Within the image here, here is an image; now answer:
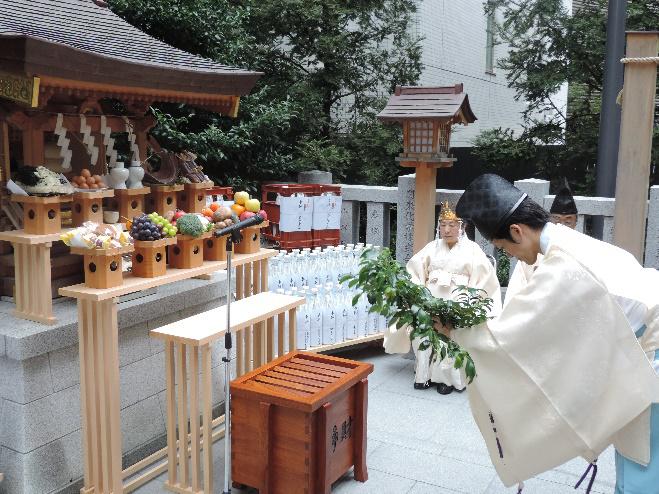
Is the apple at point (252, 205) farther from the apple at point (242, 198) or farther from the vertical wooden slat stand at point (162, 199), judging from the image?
the vertical wooden slat stand at point (162, 199)

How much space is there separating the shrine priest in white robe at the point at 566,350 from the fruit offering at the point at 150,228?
7.18 feet

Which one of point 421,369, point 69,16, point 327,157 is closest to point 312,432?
point 421,369

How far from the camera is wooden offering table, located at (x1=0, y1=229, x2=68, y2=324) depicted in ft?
14.3

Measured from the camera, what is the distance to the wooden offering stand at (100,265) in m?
4.23

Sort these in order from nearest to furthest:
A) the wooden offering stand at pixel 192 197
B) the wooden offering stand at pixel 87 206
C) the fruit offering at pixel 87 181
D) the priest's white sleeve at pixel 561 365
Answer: the priest's white sleeve at pixel 561 365
the wooden offering stand at pixel 87 206
the fruit offering at pixel 87 181
the wooden offering stand at pixel 192 197

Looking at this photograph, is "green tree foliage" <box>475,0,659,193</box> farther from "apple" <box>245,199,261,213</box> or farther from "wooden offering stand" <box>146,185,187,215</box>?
"wooden offering stand" <box>146,185,187,215</box>

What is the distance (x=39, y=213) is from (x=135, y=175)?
99 cm

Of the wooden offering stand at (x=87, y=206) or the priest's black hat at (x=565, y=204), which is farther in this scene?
the priest's black hat at (x=565, y=204)

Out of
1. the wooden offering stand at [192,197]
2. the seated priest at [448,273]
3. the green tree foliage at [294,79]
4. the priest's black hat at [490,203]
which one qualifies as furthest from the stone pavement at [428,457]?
the green tree foliage at [294,79]

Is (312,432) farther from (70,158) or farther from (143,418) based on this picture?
(70,158)

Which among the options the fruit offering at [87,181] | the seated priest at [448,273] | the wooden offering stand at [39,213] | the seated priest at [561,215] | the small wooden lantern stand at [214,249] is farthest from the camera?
the seated priest at [448,273]

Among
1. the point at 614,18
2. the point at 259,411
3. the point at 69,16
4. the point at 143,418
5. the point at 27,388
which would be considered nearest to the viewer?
the point at 27,388

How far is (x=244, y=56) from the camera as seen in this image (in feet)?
41.2

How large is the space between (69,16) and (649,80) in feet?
14.4
